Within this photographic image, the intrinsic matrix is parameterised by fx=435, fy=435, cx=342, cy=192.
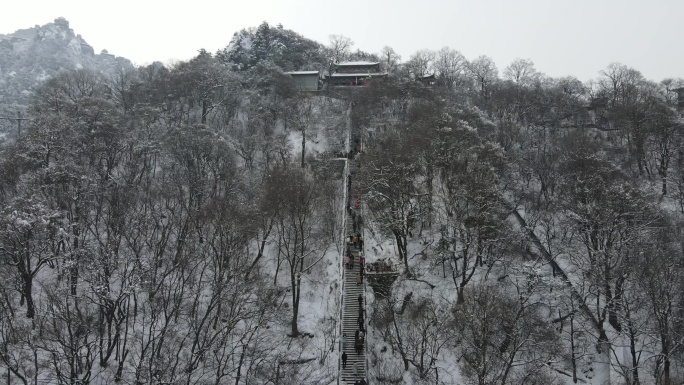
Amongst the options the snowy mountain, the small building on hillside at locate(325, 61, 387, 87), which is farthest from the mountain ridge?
the small building on hillside at locate(325, 61, 387, 87)

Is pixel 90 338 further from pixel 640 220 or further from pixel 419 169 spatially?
pixel 640 220

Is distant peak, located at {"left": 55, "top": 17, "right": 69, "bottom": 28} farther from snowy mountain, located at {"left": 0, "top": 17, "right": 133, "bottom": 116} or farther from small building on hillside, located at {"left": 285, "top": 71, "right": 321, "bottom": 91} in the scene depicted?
small building on hillside, located at {"left": 285, "top": 71, "right": 321, "bottom": 91}

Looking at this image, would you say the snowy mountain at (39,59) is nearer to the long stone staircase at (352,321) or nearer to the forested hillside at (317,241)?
the forested hillside at (317,241)

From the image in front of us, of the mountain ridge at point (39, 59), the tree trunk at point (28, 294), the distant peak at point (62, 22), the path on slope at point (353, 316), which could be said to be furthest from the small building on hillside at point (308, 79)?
the distant peak at point (62, 22)

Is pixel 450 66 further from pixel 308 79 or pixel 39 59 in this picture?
pixel 39 59

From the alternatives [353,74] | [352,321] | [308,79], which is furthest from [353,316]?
[353,74]

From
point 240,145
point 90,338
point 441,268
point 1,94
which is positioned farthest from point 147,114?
point 1,94
